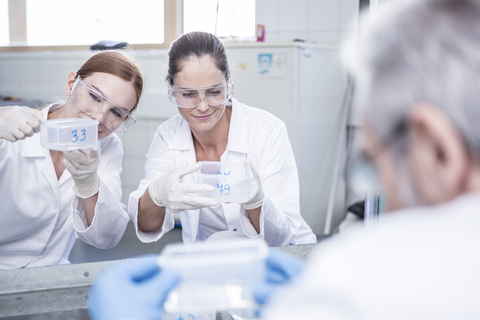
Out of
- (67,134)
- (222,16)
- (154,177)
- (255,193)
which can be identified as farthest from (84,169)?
(222,16)

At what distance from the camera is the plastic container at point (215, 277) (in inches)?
22.6

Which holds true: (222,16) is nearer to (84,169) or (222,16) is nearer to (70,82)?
(70,82)

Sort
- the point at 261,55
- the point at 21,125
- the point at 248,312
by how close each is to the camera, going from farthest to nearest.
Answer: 1. the point at 261,55
2. the point at 21,125
3. the point at 248,312

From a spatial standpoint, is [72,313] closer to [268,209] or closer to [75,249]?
[268,209]

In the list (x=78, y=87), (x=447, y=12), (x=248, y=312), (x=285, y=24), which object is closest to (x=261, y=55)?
(x=285, y=24)

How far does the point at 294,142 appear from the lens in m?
2.68

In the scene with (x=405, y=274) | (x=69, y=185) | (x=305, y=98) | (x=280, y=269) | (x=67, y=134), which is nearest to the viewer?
(x=405, y=274)

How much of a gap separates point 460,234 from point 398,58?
184mm

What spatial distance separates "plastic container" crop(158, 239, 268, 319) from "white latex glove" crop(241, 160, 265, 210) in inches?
26.2

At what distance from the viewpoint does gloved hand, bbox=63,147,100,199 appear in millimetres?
1301

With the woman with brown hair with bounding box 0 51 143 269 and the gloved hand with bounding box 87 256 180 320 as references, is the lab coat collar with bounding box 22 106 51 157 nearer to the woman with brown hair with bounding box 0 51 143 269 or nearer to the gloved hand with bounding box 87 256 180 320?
the woman with brown hair with bounding box 0 51 143 269

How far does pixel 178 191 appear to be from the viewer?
1.29 meters

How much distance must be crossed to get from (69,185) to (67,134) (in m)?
0.41

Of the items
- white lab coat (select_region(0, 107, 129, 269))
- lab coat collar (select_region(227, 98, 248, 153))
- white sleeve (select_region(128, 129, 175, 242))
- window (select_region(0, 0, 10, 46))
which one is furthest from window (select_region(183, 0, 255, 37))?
window (select_region(0, 0, 10, 46))
